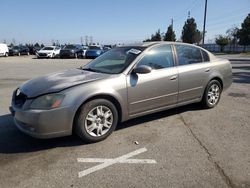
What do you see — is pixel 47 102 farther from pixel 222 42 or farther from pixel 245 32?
pixel 222 42

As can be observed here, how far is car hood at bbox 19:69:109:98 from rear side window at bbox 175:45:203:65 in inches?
69.7

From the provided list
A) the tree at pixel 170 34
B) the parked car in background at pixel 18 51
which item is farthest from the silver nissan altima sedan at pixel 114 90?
the tree at pixel 170 34

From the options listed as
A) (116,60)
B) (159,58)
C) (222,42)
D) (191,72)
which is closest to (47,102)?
(116,60)

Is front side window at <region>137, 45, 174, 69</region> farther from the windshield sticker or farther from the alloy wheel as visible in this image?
the alloy wheel

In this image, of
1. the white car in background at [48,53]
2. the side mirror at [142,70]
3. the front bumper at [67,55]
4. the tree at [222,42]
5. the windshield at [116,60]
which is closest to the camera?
the side mirror at [142,70]

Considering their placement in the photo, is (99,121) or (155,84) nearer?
(99,121)

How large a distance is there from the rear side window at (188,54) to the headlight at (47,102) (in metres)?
2.64

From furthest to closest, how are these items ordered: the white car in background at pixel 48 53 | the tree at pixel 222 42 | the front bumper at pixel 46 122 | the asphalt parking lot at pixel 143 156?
the tree at pixel 222 42, the white car in background at pixel 48 53, the front bumper at pixel 46 122, the asphalt parking lot at pixel 143 156

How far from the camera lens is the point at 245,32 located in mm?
54000

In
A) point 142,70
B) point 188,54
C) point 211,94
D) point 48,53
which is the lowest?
point 211,94

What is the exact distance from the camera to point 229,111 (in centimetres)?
578

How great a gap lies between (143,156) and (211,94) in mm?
2961

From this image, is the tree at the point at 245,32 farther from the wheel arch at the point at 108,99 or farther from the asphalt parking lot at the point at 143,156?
the wheel arch at the point at 108,99

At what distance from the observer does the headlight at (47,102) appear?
12.1ft
